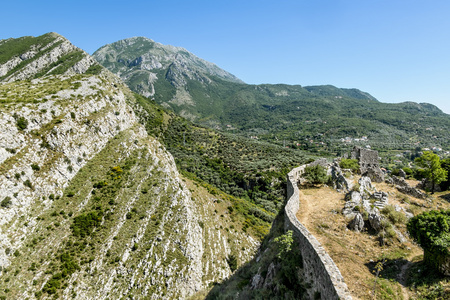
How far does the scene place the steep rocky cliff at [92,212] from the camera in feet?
92.1

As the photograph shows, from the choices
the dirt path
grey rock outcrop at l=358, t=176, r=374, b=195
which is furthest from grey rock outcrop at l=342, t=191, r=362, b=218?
grey rock outcrop at l=358, t=176, r=374, b=195

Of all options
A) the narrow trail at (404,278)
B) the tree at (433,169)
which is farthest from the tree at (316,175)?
the narrow trail at (404,278)

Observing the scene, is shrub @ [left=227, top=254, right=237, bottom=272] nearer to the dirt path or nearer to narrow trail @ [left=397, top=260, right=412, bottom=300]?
the dirt path

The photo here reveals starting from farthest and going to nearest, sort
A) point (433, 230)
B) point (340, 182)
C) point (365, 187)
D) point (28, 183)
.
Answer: point (28, 183) < point (340, 182) < point (365, 187) < point (433, 230)

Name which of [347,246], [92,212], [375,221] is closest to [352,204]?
[375,221]

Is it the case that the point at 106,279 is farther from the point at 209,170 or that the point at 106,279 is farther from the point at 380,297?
the point at 209,170

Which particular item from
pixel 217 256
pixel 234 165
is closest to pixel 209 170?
pixel 234 165

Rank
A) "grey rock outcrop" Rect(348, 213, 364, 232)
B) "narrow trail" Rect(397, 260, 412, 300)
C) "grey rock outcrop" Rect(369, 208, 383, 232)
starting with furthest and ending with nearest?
1. "grey rock outcrop" Rect(348, 213, 364, 232)
2. "grey rock outcrop" Rect(369, 208, 383, 232)
3. "narrow trail" Rect(397, 260, 412, 300)

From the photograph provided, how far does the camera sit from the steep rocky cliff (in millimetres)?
28078

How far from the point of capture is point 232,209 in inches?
2093

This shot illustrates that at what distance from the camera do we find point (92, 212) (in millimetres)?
34781

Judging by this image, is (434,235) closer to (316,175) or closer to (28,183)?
(316,175)

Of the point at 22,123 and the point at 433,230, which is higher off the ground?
the point at 433,230

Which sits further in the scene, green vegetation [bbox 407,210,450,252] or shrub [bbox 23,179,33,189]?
shrub [bbox 23,179,33,189]
